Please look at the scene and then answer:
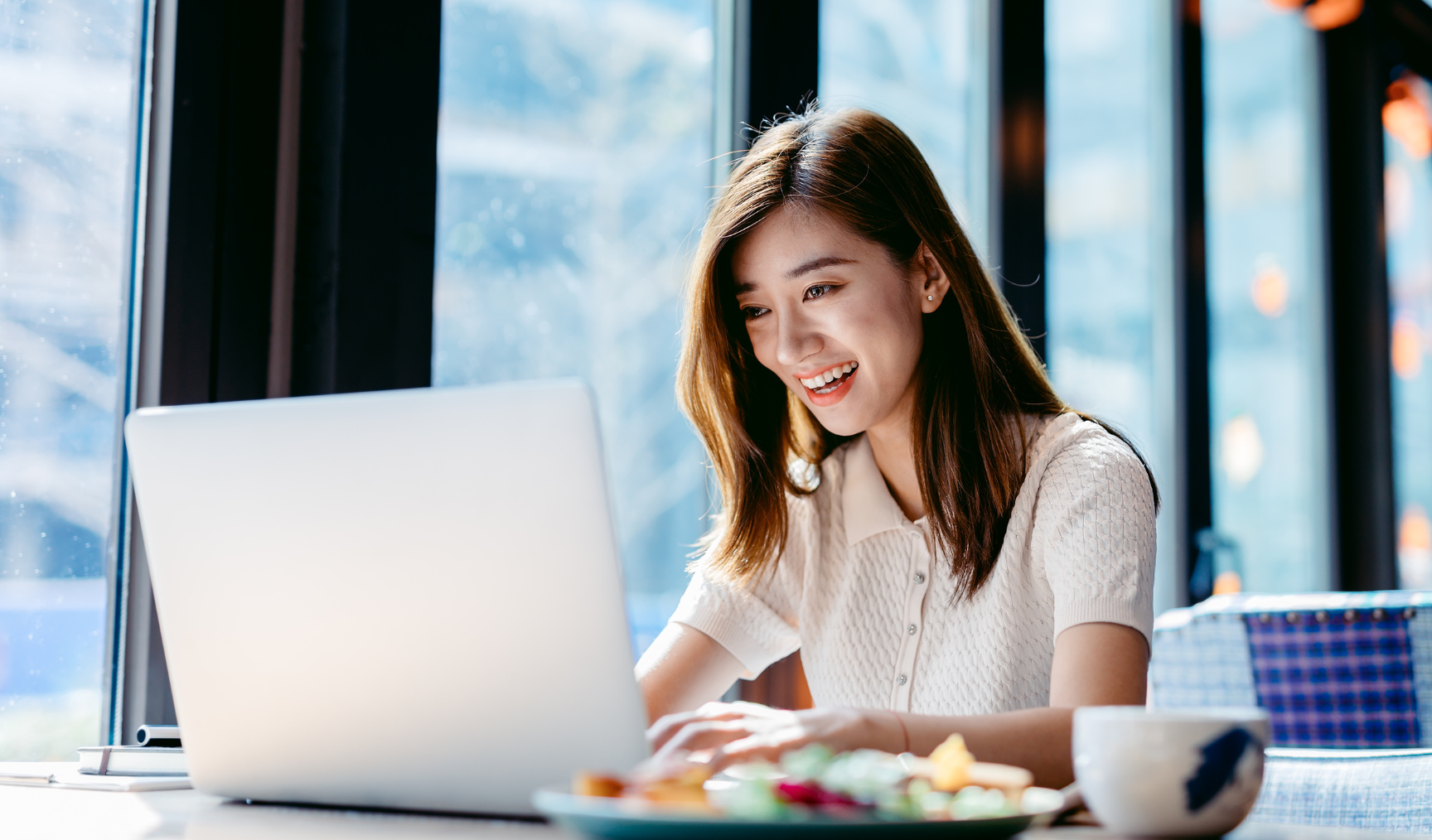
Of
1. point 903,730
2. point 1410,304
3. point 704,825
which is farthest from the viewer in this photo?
point 1410,304

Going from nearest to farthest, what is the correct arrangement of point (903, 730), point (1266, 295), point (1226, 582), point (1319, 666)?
1. point (903, 730)
2. point (1319, 666)
3. point (1226, 582)
4. point (1266, 295)

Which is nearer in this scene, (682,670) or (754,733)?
(754,733)

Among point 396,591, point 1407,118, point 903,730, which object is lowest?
point 903,730

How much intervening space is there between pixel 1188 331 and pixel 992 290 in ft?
7.03

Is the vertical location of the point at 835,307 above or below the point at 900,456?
above

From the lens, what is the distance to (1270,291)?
3.80m

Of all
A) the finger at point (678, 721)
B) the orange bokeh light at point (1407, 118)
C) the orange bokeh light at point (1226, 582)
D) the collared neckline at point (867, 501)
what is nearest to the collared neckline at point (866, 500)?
the collared neckline at point (867, 501)

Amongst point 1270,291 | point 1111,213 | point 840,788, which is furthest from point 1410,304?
point 840,788

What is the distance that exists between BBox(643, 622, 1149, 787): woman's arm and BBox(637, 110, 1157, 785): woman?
11 centimetres

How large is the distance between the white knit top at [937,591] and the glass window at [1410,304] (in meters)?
3.41

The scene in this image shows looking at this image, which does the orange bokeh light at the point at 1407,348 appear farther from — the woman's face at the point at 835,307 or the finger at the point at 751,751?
the finger at the point at 751,751

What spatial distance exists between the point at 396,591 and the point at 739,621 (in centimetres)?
74

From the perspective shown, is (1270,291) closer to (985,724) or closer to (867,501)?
(867,501)

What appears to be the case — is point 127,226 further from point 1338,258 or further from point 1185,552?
point 1338,258
